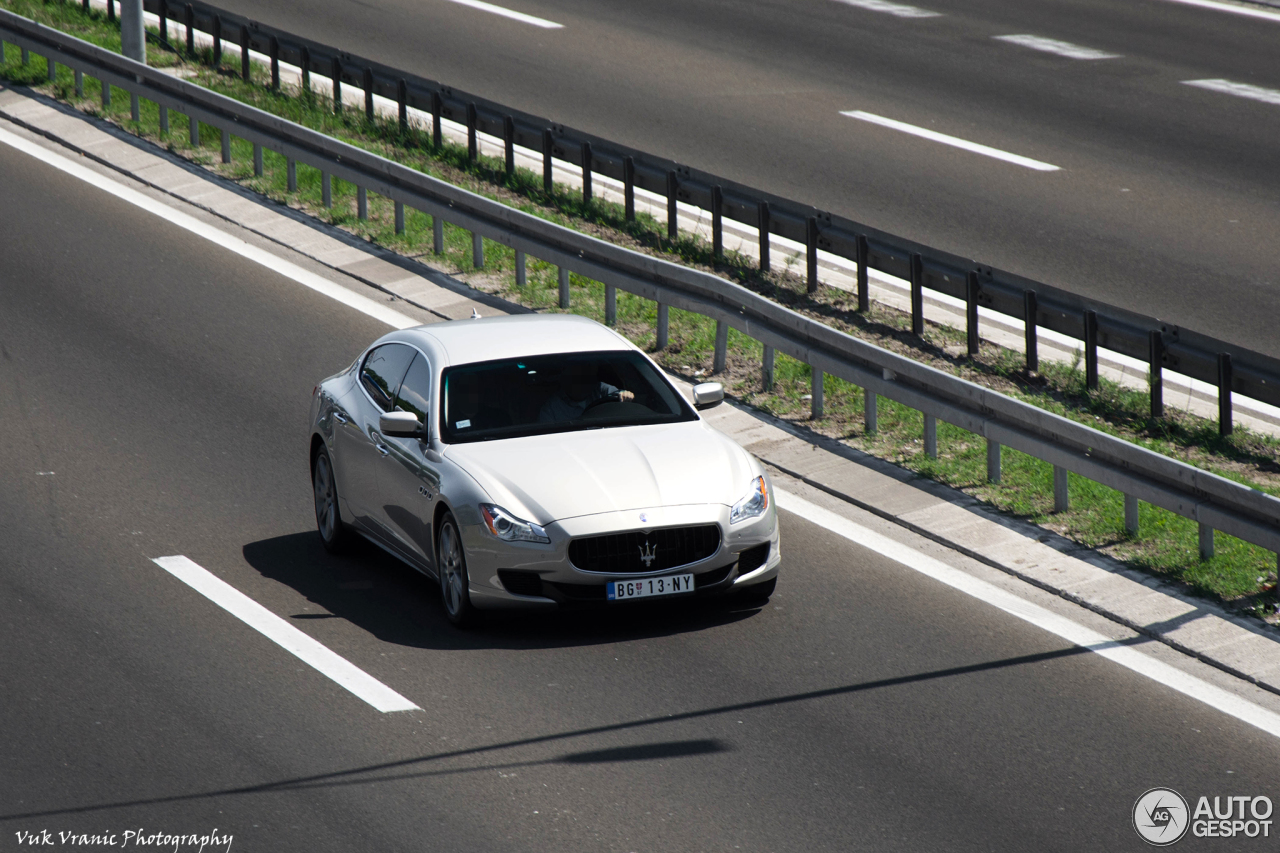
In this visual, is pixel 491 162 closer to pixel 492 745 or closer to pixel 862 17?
pixel 862 17

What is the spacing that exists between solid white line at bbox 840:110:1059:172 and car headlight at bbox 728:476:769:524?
11.2 metres

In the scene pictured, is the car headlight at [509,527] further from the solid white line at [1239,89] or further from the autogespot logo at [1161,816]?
the solid white line at [1239,89]

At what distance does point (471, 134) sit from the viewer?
18.9m

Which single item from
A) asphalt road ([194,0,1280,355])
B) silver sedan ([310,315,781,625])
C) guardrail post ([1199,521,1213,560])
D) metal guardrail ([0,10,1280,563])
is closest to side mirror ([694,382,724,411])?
silver sedan ([310,315,781,625])

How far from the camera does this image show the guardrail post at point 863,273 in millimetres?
14375

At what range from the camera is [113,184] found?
18844 millimetres

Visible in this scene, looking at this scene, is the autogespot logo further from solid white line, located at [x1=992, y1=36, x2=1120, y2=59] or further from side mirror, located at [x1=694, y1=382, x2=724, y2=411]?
solid white line, located at [x1=992, y1=36, x2=1120, y2=59]

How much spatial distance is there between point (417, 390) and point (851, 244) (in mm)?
5680

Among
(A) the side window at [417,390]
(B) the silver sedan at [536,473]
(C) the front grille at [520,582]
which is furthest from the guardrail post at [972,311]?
(C) the front grille at [520,582]

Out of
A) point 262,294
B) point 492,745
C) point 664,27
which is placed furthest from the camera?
point 664,27

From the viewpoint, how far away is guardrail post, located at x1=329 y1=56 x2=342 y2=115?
67.6 ft

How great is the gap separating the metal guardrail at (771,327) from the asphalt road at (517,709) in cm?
131

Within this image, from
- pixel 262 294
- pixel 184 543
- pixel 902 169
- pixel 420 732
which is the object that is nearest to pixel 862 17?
pixel 902 169

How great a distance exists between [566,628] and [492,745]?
1588mm
